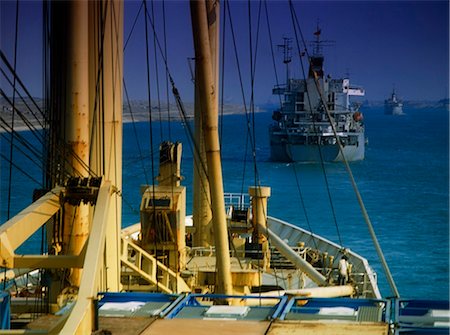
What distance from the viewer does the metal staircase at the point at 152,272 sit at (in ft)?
79.3

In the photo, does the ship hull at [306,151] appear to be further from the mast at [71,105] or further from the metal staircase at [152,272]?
the mast at [71,105]

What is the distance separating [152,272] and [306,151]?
314 feet

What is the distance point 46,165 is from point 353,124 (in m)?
106

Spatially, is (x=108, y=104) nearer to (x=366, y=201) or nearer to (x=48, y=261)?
(x=48, y=261)

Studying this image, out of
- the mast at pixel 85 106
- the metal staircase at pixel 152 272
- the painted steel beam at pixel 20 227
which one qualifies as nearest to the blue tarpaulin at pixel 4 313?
the painted steel beam at pixel 20 227

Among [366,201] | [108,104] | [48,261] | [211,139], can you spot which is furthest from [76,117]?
[366,201]

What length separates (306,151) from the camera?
120m

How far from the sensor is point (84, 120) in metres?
19.2

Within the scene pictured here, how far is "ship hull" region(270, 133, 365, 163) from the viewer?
386ft

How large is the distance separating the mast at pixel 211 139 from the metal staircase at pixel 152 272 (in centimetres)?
347

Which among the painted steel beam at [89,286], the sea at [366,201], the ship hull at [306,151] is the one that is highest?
the painted steel beam at [89,286]

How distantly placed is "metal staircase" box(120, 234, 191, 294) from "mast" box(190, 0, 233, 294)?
11.4ft

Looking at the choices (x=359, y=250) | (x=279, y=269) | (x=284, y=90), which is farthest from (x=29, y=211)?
(x=284, y=90)

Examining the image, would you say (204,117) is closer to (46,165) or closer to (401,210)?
(46,165)
